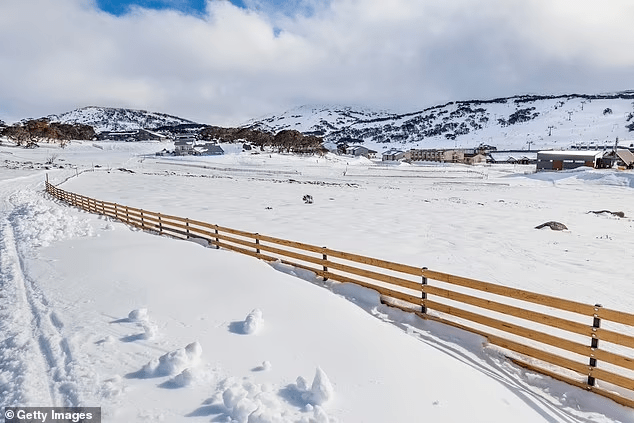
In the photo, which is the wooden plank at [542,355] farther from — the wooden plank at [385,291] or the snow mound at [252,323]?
the snow mound at [252,323]

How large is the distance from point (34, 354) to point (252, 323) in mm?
3339

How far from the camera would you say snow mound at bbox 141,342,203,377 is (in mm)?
5355

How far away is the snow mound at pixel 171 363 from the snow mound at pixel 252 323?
3.85 ft

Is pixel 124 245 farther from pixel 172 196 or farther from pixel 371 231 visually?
pixel 172 196

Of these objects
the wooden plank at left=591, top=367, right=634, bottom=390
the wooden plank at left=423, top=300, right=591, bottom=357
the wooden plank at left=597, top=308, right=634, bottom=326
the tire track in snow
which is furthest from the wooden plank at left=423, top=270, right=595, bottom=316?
the tire track in snow

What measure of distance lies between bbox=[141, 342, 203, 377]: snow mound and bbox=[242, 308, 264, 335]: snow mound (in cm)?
117

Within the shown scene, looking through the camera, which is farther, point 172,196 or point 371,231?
point 172,196

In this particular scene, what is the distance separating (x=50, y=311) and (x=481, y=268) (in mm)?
12141

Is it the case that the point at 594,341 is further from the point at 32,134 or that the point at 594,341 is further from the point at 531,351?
the point at 32,134

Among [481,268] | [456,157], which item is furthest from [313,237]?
[456,157]

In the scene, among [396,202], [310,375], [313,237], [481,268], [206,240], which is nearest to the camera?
[310,375]

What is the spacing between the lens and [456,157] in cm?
14638

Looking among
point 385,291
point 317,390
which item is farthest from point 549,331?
point 317,390

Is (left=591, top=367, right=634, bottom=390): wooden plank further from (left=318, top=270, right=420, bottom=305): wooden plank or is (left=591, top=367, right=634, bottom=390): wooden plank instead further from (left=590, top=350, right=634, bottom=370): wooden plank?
(left=318, top=270, right=420, bottom=305): wooden plank
